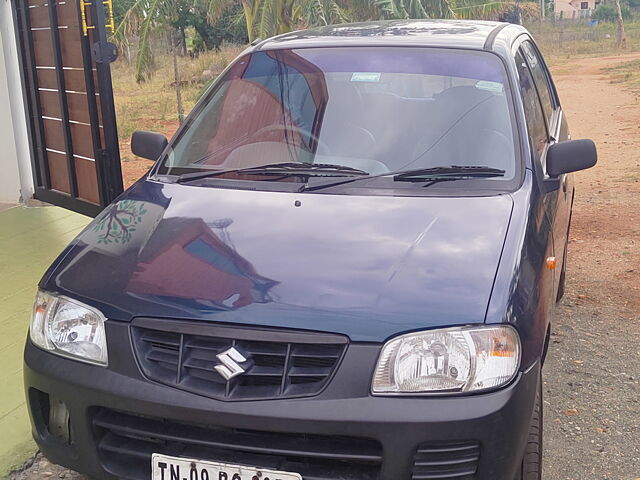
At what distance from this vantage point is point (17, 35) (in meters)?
6.59

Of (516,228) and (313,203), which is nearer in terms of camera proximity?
(516,228)

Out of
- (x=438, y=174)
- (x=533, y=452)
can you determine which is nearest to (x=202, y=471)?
(x=533, y=452)

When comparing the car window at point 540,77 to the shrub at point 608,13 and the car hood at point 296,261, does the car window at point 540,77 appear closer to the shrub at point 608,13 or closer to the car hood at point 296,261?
the car hood at point 296,261

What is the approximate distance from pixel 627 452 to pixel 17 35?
5.68m

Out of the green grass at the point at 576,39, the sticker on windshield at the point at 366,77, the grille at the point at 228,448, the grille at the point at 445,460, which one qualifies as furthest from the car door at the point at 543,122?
the green grass at the point at 576,39

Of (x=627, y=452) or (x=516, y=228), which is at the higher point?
(x=516, y=228)

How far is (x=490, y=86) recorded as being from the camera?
11.4 ft

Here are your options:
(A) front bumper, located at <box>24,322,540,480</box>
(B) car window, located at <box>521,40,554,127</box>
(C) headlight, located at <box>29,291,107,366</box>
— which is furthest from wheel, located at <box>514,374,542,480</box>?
(B) car window, located at <box>521,40,554,127</box>

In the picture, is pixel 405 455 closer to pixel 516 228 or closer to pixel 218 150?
pixel 516 228

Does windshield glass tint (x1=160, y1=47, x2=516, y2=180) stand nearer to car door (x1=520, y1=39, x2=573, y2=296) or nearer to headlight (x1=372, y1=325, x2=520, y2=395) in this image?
car door (x1=520, y1=39, x2=573, y2=296)

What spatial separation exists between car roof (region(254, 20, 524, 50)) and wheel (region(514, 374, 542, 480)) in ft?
5.99

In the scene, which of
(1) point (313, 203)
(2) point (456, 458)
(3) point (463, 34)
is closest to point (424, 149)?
(1) point (313, 203)

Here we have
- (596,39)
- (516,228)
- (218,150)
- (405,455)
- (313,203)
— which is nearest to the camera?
(405,455)

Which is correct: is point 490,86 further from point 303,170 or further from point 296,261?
point 296,261
